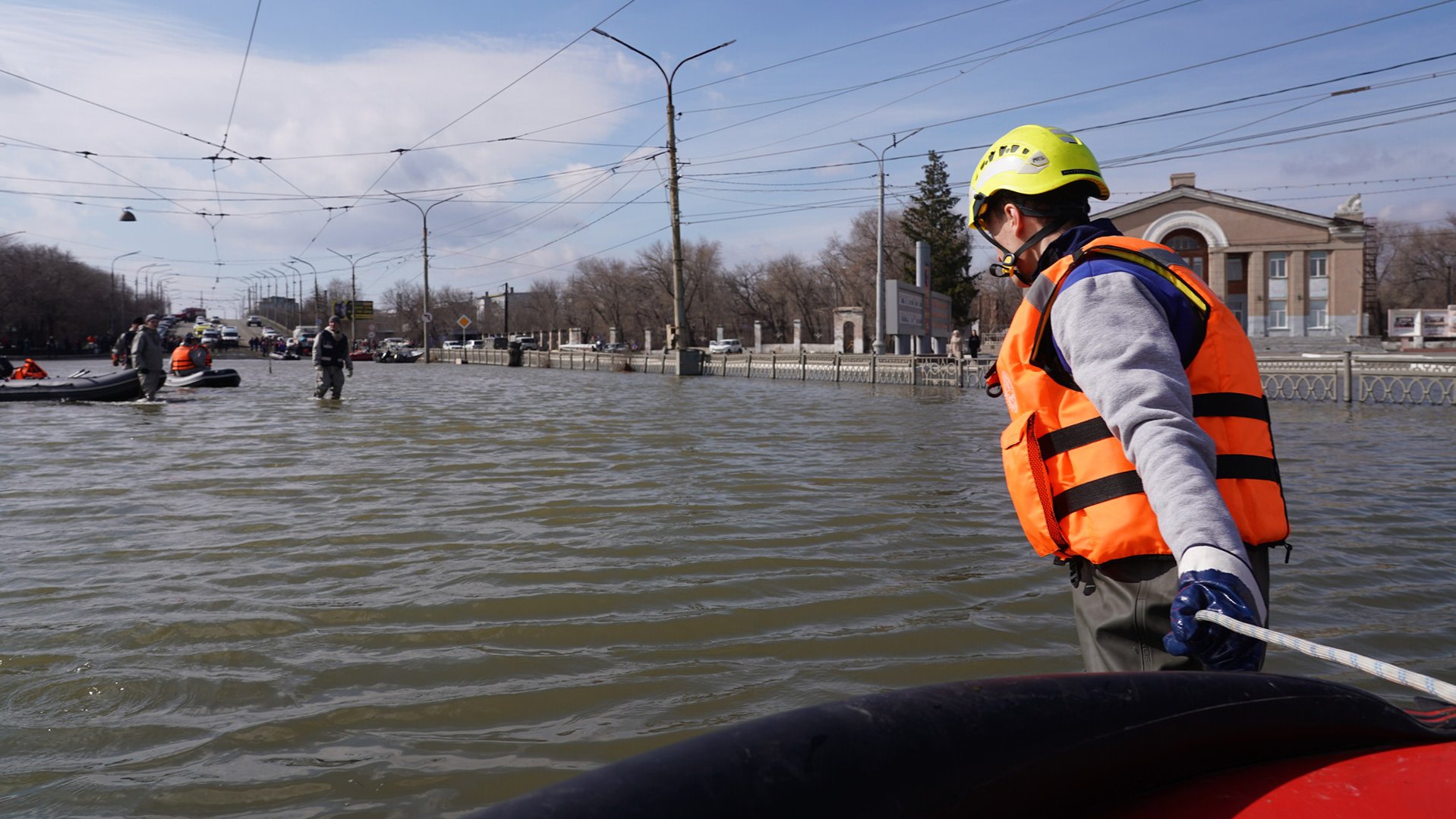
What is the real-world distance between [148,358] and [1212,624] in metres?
22.2

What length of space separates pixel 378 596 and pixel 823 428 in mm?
10920

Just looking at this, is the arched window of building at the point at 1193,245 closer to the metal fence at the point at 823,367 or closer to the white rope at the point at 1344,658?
the metal fence at the point at 823,367

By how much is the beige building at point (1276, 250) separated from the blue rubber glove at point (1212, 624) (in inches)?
2357

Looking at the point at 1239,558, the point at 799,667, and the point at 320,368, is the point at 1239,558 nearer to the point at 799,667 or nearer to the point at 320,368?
the point at 799,667

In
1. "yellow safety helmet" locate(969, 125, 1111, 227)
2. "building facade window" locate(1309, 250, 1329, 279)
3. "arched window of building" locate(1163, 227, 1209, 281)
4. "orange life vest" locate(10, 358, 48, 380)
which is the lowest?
"orange life vest" locate(10, 358, 48, 380)

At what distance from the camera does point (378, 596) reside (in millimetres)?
5227

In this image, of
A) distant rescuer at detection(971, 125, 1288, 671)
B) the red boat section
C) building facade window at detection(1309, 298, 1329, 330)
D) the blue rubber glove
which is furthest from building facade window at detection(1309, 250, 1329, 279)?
Answer: the red boat section

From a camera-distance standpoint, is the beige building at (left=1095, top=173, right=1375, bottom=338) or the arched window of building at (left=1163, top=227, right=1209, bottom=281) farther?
the arched window of building at (left=1163, top=227, right=1209, bottom=281)

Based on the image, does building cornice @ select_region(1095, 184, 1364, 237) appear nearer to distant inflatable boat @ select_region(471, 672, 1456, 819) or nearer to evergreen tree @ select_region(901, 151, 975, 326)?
evergreen tree @ select_region(901, 151, 975, 326)

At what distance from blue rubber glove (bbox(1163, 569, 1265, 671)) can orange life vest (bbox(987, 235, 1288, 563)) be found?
23cm

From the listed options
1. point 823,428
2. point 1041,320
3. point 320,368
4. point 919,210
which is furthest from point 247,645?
point 919,210

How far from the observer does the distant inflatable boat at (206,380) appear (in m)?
24.9

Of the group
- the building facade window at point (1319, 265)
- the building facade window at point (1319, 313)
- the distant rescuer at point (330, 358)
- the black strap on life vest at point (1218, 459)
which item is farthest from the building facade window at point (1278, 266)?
the black strap on life vest at point (1218, 459)

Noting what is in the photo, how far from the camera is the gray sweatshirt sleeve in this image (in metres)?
1.81
